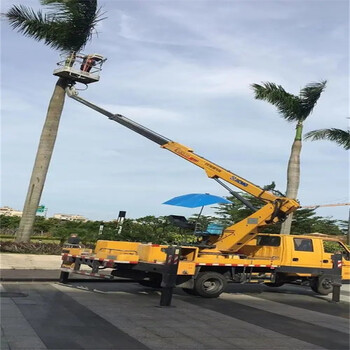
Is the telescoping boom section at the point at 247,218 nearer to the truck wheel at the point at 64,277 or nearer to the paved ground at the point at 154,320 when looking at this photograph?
the paved ground at the point at 154,320

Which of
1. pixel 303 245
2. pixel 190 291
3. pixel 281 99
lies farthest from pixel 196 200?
pixel 281 99

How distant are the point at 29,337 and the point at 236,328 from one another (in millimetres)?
3885

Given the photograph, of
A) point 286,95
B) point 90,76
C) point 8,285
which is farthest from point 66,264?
point 286,95

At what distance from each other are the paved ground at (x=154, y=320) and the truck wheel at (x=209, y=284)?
0.74 feet

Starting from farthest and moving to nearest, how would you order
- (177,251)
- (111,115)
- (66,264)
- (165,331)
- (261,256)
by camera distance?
(111,115) < (261,256) < (66,264) < (177,251) < (165,331)

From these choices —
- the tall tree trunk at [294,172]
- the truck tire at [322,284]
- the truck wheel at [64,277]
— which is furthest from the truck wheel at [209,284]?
the tall tree trunk at [294,172]

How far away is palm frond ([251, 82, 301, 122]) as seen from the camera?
23.1m

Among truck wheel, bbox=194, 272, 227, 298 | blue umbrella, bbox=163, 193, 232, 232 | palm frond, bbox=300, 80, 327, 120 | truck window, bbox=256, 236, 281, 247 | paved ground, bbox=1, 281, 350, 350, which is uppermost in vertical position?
palm frond, bbox=300, 80, 327, 120

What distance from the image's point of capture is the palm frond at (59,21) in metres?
20.9

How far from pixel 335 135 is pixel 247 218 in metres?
12.3

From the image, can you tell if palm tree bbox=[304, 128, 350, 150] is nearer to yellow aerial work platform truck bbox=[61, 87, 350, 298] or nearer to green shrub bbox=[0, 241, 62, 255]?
yellow aerial work platform truck bbox=[61, 87, 350, 298]

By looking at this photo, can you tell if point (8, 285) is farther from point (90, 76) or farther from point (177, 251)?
point (90, 76)

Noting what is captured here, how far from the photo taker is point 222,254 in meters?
13.6

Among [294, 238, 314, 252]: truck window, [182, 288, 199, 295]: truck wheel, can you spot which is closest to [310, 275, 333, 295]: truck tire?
[294, 238, 314, 252]: truck window
